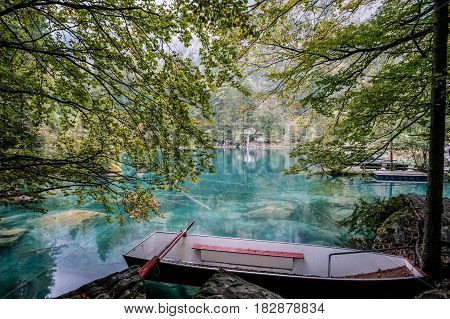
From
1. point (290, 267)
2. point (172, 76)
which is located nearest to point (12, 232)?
point (290, 267)

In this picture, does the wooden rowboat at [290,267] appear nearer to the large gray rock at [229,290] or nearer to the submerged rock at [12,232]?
the large gray rock at [229,290]

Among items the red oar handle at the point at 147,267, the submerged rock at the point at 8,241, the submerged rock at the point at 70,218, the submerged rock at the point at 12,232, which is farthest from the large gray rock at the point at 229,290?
the submerged rock at the point at 12,232

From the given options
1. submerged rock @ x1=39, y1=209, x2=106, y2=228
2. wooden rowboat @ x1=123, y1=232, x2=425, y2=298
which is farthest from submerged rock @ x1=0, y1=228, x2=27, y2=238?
wooden rowboat @ x1=123, y1=232, x2=425, y2=298

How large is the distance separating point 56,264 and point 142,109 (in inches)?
322

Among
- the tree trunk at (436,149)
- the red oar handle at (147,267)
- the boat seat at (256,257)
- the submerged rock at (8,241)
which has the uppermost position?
the tree trunk at (436,149)

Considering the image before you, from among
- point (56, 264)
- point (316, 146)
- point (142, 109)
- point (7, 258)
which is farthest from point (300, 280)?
point (7, 258)

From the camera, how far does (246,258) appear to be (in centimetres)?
715

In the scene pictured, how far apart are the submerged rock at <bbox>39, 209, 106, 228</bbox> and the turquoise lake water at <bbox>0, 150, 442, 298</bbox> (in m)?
0.10

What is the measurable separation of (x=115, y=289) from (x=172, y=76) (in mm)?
3298

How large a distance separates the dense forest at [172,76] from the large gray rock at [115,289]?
122 cm

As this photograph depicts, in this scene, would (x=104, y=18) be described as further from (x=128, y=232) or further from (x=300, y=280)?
(x=128, y=232)

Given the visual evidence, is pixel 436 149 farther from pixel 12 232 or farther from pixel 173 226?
pixel 12 232

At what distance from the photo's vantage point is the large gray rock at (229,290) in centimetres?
339

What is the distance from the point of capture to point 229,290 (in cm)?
353
